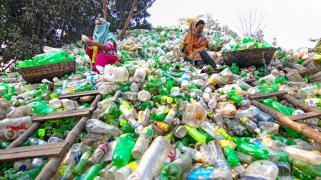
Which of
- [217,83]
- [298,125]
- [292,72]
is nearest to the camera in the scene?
[298,125]

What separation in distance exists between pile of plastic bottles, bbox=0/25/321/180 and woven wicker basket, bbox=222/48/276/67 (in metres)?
0.99

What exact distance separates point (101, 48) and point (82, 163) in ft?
9.50

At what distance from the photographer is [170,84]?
306 cm

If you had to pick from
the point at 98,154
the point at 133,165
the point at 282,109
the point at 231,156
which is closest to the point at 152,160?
the point at 133,165

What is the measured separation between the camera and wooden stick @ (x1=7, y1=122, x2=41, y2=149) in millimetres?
2063

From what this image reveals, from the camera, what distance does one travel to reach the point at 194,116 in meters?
2.28

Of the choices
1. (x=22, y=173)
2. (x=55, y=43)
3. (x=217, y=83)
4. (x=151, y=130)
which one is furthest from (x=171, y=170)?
(x=55, y=43)

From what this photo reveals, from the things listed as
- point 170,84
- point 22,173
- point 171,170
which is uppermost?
point 170,84

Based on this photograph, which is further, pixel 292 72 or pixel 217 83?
pixel 292 72

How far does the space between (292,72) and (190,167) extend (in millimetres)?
3195

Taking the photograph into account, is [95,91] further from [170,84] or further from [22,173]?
[22,173]

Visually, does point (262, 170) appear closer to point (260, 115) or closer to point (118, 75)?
point (260, 115)

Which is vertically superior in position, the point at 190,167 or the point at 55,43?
the point at 55,43

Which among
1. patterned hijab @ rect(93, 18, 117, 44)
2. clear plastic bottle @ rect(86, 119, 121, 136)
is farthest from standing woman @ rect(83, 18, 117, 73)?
clear plastic bottle @ rect(86, 119, 121, 136)
